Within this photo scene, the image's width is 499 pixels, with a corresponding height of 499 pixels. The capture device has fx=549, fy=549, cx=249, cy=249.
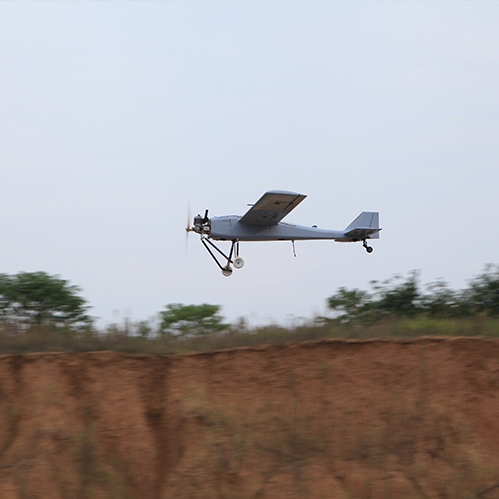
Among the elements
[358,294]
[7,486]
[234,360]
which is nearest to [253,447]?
[234,360]

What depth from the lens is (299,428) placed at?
41.1 ft

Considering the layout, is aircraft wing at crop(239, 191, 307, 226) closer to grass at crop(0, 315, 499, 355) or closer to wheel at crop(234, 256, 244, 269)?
wheel at crop(234, 256, 244, 269)

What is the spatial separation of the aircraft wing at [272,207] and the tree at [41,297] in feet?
21.6

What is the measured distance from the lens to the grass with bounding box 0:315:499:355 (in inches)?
521

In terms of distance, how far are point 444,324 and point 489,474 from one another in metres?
4.15

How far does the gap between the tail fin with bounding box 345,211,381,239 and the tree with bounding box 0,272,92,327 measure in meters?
10.8

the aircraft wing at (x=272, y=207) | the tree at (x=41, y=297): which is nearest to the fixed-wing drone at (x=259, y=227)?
the aircraft wing at (x=272, y=207)

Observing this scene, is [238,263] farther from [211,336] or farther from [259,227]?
[211,336]

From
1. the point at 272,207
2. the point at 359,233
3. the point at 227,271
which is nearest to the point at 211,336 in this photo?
the point at 227,271

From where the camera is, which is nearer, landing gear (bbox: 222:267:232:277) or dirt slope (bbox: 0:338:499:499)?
dirt slope (bbox: 0:338:499:499)

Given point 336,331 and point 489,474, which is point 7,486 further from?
point 489,474

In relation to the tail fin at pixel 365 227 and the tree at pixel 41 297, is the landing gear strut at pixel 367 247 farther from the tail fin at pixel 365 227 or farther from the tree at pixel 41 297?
the tree at pixel 41 297

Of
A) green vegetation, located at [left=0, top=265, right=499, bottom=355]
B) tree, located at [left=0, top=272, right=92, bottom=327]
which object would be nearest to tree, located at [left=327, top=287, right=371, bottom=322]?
green vegetation, located at [left=0, top=265, right=499, bottom=355]

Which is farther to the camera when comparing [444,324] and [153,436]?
[444,324]
